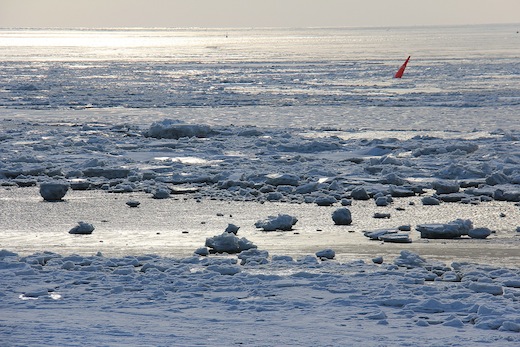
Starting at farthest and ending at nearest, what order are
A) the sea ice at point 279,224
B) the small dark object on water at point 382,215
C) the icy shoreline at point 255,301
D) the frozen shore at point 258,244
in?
the small dark object on water at point 382,215
the sea ice at point 279,224
the frozen shore at point 258,244
the icy shoreline at point 255,301

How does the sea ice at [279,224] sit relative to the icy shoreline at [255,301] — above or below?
below

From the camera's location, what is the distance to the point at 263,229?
8.13m

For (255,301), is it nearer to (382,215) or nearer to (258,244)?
(258,244)

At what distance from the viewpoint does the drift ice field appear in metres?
5.22

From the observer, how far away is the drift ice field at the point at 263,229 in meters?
5.22

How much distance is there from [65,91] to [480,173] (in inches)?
744

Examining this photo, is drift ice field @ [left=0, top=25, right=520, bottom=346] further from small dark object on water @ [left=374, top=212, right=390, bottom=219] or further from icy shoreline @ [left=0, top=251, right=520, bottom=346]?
small dark object on water @ [left=374, top=212, right=390, bottom=219]

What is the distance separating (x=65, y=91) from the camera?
2752 centimetres

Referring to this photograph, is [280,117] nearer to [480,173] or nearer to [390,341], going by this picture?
[480,173]

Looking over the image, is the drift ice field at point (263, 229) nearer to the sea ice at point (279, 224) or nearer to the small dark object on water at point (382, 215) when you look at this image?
the sea ice at point (279, 224)

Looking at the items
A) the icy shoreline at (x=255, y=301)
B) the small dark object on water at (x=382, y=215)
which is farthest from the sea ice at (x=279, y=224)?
the icy shoreline at (x=255, y=301)

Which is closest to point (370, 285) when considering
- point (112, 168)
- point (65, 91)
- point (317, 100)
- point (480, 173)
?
point (480, 173)

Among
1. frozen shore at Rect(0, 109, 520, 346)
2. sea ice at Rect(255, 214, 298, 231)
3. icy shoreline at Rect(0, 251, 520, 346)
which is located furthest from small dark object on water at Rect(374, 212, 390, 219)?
icy shoreline at Rect(0, 251, 520, 346)

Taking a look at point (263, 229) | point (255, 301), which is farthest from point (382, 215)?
point (255, 301)
